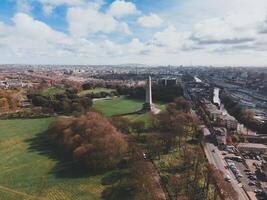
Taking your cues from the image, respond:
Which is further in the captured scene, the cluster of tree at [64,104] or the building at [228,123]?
the cluster of tree at [64,104]

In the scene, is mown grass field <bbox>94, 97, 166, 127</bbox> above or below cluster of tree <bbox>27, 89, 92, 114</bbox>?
below

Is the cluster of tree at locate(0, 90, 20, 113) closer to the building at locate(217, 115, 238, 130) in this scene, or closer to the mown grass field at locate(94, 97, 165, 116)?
the mown grass field at locate(94, 97, 165, 116)

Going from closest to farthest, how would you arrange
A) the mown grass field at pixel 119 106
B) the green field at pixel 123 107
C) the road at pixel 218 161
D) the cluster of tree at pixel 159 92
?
the road at pixel 218 161 < the green field at pixel 123 107 < the mown grass field at pixel 119 106 < the cluster of tree at pixel 159 92

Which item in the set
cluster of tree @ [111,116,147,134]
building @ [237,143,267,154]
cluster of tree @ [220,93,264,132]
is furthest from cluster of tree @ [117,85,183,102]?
building @ [237,143,267,154]

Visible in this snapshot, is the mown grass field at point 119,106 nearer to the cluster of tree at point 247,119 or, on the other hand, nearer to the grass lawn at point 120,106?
the grass lawn at point 120,106

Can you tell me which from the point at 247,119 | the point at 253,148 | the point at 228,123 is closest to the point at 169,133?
the point at 253,148

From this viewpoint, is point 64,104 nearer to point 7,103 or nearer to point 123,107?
→ point 123,107

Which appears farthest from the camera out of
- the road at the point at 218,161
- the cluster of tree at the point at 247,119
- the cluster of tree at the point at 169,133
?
the cluster of tree at the point at 247,119

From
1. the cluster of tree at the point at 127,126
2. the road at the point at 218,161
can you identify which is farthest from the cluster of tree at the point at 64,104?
the road at the point at 218,161
